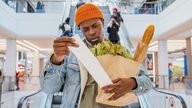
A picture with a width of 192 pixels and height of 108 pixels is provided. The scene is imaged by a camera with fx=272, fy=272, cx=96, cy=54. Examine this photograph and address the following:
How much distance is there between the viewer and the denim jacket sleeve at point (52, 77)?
3.91 ft

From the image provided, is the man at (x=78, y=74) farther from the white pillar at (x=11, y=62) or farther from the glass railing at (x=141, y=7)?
the white pillar at (x=11, y=62)

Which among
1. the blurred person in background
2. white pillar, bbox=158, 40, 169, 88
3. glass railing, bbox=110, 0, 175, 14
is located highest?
glass railing, bbox=110, 0, 175, 14

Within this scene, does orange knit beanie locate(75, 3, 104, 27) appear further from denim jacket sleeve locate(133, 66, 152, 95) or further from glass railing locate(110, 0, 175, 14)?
glass railing locate(110, 0, 175, 14)

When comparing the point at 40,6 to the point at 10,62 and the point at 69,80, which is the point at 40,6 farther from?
the point at 69,80

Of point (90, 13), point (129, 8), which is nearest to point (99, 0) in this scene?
point (129, 8)

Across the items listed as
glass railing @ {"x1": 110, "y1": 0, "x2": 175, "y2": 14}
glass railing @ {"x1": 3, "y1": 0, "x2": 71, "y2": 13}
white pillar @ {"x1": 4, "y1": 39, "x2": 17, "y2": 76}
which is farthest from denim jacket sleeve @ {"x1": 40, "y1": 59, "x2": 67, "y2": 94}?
white pillar @ {"x1": 4, "y1": 39, "x2": 17, "y2": 76}

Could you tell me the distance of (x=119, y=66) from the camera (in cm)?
111

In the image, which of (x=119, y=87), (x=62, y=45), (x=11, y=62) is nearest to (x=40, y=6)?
(x=11, y=62)

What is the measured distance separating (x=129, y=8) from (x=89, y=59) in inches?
529

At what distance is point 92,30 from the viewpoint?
124 cm

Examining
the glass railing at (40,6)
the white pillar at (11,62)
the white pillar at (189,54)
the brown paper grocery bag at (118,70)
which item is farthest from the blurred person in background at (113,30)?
the white pillar at (189,54)

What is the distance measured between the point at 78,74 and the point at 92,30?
0.69 ft

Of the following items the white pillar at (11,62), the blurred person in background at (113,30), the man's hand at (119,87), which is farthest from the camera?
the white pillar at (11,62)

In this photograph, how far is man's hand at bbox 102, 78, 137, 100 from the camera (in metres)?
1.02
